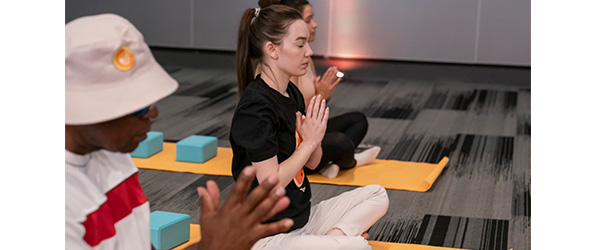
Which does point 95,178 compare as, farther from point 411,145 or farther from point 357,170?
point 411,145

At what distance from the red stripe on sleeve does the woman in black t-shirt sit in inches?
29.7

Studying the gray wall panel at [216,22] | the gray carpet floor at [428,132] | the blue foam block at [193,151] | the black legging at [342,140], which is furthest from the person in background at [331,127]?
the gray wall panel at [216,22]

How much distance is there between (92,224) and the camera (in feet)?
3.58

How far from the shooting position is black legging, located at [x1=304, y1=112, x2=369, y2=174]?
3.39 meters

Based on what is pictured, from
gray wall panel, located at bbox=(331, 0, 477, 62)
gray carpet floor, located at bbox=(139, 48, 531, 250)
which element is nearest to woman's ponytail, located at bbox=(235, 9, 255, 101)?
gray carpet floor, located at bbox=(139, 48, 531, 250)

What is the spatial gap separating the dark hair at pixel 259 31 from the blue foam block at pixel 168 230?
562 millimetres

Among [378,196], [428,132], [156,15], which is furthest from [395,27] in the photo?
[378,196]

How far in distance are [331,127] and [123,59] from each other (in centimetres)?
267

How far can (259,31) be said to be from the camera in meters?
2.17

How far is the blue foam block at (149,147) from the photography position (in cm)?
369

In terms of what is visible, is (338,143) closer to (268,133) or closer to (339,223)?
(339,223)

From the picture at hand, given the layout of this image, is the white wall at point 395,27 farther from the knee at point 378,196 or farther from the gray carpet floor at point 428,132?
the knee at point 378,196

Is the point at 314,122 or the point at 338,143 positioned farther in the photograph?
the point at 338,143
